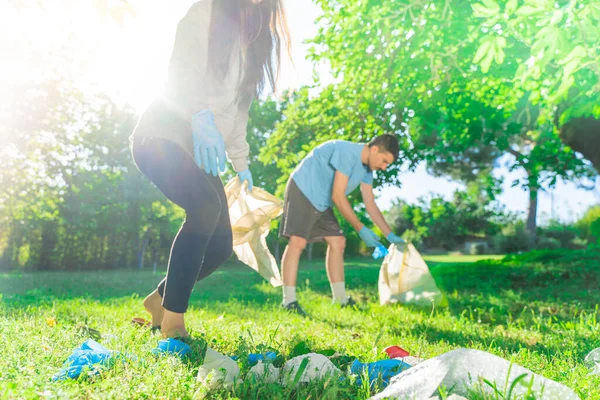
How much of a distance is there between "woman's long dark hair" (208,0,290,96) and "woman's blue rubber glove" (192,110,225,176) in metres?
0.23

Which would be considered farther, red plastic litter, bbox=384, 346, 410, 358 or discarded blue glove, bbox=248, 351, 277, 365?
red plastic litter, bbox=384, 346, 410, 358

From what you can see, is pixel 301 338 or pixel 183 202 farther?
pixel 301 338

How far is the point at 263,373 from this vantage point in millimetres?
1679

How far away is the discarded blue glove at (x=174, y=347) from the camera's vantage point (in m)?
1.92

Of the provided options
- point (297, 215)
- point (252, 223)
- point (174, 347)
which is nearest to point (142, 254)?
point (297, 215)

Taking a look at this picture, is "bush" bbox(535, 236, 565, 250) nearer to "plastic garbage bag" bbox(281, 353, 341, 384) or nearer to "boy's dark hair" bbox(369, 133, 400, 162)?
"boy's dark hair" bbox(369, 133, 400, 162)

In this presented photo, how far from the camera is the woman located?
7.23 feet

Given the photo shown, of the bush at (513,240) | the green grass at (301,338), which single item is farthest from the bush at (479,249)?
the green grass at (301,338)

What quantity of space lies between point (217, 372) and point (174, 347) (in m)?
0.49

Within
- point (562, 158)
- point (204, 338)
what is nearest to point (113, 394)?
point (204, 338)

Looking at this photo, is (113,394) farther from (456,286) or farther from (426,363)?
(456,286)

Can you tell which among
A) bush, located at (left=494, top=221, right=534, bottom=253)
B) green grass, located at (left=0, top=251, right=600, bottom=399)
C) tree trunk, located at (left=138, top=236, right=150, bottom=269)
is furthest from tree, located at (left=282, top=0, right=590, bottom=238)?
bush, located at (left=494, top=221, right=534, bottom=253)

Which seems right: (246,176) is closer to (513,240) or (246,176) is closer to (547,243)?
(513,240)

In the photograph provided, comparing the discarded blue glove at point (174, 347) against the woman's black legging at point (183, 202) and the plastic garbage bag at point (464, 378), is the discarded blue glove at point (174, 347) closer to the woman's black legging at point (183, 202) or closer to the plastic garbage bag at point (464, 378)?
the woman's black legging at point (183, 202)
